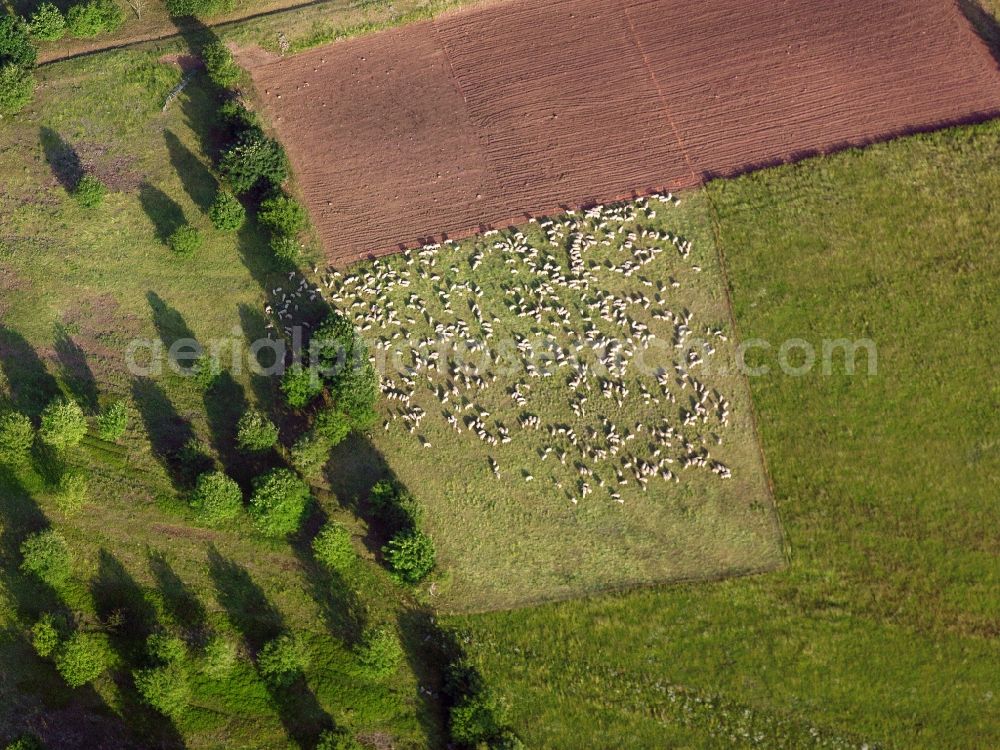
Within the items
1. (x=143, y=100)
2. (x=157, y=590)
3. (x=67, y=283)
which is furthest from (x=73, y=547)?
(x=143, y=100)

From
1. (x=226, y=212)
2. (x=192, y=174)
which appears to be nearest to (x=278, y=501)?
(x=226, y=212)

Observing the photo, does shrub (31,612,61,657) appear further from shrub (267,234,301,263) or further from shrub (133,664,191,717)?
shrub (267,234,301,263)

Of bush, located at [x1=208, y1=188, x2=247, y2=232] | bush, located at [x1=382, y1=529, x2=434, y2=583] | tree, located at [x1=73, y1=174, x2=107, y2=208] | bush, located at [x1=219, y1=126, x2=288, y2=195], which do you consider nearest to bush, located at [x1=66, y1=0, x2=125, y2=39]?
tree, located at [x1=73, y1=174, x2=107, y2=208]

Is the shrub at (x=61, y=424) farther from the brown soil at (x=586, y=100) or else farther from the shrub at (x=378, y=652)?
the shrub at (x=378, y=652)

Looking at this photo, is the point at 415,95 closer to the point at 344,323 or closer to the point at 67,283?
the point at 344,323

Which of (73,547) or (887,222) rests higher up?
(73,547)

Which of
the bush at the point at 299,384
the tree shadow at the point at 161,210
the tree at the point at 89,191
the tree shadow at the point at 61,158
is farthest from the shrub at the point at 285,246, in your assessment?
the tree shadow at the point at 61,158
